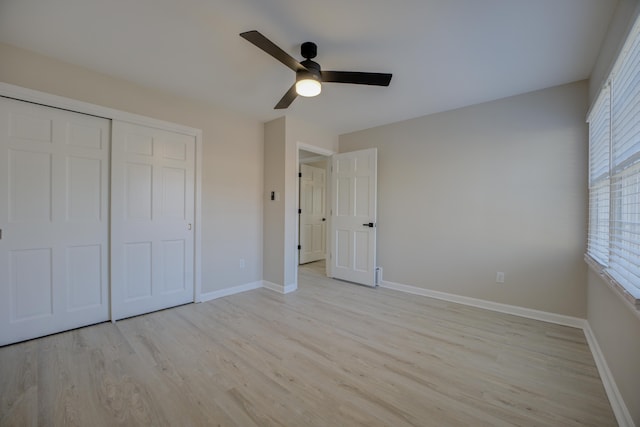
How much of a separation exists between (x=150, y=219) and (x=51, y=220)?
2.55 ft

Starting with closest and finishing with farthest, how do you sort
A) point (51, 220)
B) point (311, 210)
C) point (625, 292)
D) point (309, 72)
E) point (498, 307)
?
point (625, 292) < point (309, 72) < point (51, 220) < point (498, 307) < point (311, 210)

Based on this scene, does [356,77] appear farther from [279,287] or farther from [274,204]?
[279,287]

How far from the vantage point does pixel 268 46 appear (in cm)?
176

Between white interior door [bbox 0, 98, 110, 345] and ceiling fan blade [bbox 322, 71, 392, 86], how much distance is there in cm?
228

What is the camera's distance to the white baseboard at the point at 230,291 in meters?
3.43

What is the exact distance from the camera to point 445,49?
86.9 inches

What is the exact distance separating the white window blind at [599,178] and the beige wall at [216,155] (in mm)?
3612

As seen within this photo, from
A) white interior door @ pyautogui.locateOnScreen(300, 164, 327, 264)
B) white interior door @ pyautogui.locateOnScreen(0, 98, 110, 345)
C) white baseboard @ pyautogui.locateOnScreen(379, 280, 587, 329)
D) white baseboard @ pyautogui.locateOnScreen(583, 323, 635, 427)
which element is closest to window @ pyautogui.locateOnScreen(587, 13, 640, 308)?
white baseboard @ pyautogui.locateOnScreen(583, 323, 635, 427)

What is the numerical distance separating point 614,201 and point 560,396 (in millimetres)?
1359

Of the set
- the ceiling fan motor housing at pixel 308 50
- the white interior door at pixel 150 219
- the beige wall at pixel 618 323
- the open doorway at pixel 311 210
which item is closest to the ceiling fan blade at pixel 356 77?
the ceiling fan motor housing at pixel 308 50

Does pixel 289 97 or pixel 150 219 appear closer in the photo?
pixel 289 97

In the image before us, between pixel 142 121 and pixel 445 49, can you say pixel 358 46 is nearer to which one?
pixel 445 49

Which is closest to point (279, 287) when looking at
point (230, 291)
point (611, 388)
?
point (230, 291)

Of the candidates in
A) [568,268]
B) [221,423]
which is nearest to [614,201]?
[568,268]
